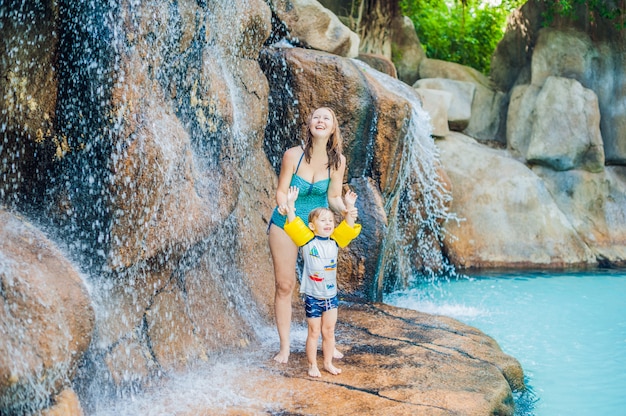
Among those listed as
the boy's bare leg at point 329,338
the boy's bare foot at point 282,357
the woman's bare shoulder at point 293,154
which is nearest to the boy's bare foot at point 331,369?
the boy's bare leg at point 329,338

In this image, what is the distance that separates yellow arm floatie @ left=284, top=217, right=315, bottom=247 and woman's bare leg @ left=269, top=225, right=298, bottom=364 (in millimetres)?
347

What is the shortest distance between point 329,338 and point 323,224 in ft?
2.26

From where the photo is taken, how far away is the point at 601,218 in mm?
10570

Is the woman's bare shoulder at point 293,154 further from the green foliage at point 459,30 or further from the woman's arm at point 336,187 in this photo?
the green foliage at point 459,30

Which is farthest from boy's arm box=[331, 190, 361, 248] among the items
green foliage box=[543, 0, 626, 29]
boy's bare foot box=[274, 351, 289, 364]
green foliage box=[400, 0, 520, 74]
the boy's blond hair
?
green foliage box=[400, 0, 520, 74]

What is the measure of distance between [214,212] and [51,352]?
5.54 feet

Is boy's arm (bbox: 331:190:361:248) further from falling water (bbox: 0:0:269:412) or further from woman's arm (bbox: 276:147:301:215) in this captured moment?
falling water (bbox: 0:0:269:412)

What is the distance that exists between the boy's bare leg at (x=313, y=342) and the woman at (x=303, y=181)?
0.32 metres

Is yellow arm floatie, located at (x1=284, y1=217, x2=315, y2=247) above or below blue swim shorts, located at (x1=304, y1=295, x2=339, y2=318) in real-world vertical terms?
above

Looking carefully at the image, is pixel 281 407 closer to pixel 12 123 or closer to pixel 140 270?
pixel 140 270

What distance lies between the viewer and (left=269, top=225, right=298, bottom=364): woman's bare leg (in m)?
4.66

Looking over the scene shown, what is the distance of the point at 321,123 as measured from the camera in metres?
4.60

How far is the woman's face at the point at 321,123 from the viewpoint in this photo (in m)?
4.61

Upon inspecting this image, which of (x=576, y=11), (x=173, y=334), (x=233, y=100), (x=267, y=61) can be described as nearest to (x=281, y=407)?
(x=173, y=334)
